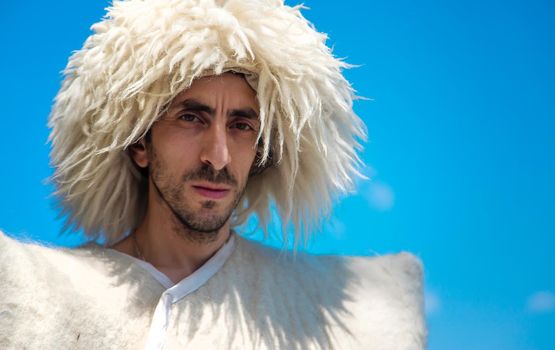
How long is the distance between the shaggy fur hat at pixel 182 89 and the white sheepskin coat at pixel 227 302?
0.69ft

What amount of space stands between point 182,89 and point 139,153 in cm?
31

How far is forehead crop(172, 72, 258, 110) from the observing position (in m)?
2.36

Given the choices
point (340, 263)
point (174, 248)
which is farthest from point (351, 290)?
point (174, 248)

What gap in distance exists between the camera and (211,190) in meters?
2.37

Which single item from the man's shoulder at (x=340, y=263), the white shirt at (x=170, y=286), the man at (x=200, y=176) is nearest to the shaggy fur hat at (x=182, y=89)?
the man at (x=200, y=176)

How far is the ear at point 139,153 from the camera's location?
2.50 m

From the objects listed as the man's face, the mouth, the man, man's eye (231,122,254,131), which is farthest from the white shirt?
man's eye (231,122,254,131)

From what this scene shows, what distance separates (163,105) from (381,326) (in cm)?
101

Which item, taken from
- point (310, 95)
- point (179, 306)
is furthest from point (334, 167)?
point (179, 306)

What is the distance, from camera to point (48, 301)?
6.72 feet

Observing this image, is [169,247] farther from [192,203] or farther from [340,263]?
[340,263]

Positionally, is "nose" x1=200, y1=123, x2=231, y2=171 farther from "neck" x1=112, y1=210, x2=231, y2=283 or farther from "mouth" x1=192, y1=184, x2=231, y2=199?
"neck" x1=112, y1=210, x2=231, y2=283

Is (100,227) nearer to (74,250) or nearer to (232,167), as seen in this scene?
(74,250)

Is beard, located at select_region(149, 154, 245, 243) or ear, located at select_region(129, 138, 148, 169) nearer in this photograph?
beard, located at select_region(149, 154, 245, 243)
